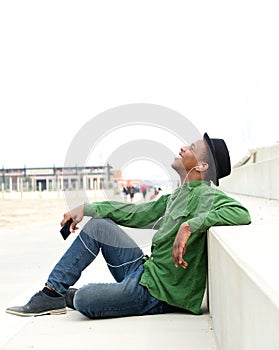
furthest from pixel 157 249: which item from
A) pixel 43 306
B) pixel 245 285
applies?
pixel 245 285

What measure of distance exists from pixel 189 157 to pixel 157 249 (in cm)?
65

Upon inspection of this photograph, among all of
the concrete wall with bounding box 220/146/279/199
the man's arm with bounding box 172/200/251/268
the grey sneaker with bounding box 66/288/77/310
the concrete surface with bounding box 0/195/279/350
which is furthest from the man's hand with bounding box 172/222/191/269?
the concrete wall with bounding box 220/146/279/199

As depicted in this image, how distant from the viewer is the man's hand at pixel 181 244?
3594mm

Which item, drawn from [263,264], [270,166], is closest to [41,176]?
[270,166]

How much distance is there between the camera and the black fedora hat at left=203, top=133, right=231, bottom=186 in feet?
13.8

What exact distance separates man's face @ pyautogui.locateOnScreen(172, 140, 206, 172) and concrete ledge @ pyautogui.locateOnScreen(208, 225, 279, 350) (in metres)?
0.66

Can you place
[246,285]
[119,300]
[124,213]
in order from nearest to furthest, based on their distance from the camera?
[246,285] < [119,300] < [124,213]

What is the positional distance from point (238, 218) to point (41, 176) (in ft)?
278

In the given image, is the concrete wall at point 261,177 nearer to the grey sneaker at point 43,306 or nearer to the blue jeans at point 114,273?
the blue jeans at point 114,273

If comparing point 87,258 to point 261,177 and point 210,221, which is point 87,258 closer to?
point 210,221

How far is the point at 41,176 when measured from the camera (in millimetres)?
87312

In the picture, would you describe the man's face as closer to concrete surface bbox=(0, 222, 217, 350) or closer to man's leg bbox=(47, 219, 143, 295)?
man's leg bbox=(47, 219, 143, 295)

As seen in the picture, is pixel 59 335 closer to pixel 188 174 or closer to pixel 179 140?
pixel 188 174

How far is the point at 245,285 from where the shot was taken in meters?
2.15
